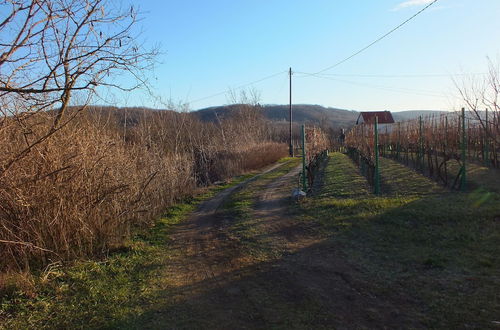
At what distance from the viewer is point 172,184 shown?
42.1ft

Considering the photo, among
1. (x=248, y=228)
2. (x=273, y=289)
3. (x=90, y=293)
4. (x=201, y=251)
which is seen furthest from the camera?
(x=248, y=228)

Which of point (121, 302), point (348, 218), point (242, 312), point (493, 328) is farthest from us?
point (348, 218)

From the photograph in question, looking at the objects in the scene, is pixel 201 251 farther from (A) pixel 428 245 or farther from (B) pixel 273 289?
(A) pixel 428 245

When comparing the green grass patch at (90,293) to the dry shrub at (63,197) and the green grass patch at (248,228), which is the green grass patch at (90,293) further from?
the green grass patch at (248,228)

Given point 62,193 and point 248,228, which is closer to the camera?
point 62,193

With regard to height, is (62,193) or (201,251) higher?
(62,193)

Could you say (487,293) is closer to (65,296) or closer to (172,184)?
(65,296)

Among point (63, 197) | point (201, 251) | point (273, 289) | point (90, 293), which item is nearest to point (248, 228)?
point (201, 251)

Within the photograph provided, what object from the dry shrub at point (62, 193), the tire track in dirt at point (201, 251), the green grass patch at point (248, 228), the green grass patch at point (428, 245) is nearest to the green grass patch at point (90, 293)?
the tire track in dirt at point (201, 251)

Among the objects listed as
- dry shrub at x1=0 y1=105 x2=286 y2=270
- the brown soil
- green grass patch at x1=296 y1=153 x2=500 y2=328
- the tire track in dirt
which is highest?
dry shrub at x1=0 y1=105 x2=286 y2=270

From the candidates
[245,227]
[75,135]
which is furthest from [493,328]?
[75,135]

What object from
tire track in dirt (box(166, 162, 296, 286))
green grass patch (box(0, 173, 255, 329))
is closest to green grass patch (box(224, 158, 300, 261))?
tire track in dirt (box(166, 162, 296, 286))

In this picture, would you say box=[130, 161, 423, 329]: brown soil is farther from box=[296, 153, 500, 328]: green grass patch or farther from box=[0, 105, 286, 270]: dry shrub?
box=[0, 105, 286, 270]: dry shrub

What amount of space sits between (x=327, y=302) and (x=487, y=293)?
1.72 m
